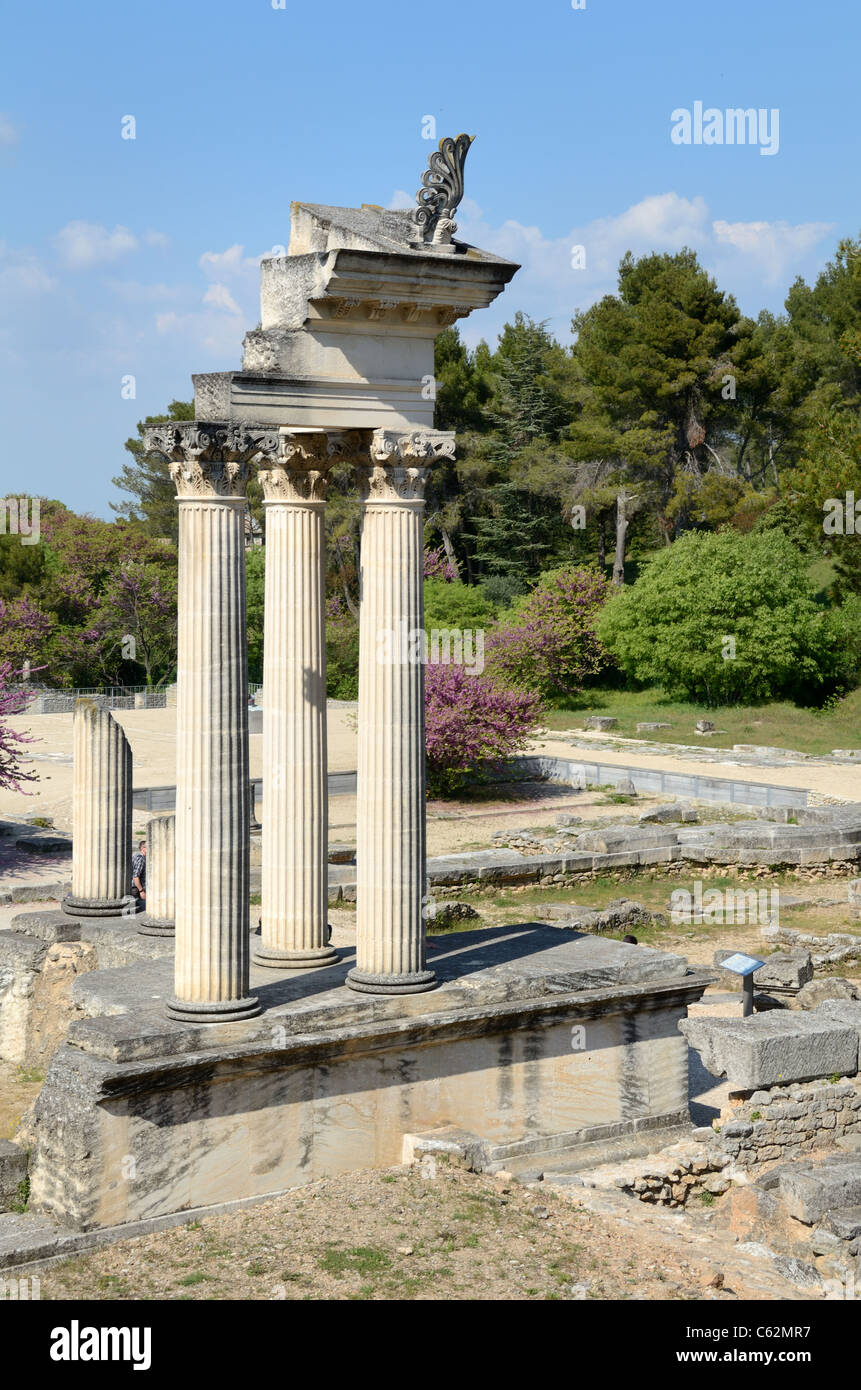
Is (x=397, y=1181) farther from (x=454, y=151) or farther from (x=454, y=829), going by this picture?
(x=454, y=829)

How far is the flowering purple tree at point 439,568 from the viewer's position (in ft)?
166

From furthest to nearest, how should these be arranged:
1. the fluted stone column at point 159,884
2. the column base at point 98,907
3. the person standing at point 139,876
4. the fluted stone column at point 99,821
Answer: the person standing at point 139,876 → the fluted stone column at point 99,821 → the column base at point 98,907 → the fluted stone column at point 159,884

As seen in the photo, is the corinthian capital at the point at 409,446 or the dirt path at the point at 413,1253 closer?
the dirt path at the point at 413,1253

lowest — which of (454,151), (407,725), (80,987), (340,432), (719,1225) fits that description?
(719,1225)

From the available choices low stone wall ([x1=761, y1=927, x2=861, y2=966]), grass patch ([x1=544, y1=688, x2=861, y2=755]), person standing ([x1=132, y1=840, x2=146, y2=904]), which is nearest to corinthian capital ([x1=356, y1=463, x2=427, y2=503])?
person standing ([x1=132, y1=840, x2=146, y2=904])

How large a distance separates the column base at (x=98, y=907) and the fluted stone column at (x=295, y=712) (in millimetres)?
2906

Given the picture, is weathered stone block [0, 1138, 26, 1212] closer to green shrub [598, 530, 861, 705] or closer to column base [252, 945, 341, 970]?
column base [252, 945, 341, 970]

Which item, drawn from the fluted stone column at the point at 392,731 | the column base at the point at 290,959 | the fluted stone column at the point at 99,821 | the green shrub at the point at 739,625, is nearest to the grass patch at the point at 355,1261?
the fluted stone column at the point at 392,731

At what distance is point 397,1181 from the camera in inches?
359

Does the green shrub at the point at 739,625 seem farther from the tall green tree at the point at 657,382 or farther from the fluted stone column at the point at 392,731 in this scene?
the fluted stone column at the point at 392,731

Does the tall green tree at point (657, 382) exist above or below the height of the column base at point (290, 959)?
above
